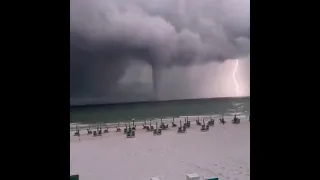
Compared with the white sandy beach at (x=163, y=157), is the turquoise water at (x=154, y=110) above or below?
above

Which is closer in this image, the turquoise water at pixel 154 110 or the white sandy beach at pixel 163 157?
the white sandy beach at pixel 163 157

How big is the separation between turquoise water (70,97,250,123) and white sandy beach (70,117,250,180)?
3.49 m

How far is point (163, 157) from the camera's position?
4.17 m

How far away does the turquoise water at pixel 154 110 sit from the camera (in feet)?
31.3

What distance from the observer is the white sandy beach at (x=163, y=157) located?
334 cm

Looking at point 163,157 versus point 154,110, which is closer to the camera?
point 163,157

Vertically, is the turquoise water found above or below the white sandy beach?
above

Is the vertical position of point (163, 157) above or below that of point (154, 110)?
below

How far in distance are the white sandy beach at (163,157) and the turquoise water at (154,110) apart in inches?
137

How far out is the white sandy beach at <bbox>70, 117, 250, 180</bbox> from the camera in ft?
10.9

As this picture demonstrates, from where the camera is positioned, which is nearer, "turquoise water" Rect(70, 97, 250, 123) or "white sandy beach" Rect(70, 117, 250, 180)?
"white sandy beach" Rect(70, 117, 250, 180)

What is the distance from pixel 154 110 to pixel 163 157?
6.33 m

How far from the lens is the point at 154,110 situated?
34.4ft
